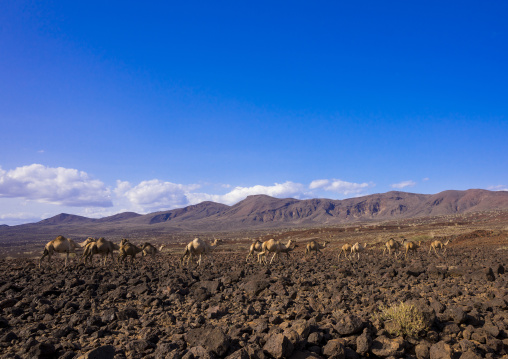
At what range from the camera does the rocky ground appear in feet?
19.2

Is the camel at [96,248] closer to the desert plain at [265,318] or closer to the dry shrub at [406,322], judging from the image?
the desert plain at [265,318]

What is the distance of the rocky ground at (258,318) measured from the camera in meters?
5.85

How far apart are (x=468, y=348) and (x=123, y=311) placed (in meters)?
7.70

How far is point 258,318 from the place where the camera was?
8.02m

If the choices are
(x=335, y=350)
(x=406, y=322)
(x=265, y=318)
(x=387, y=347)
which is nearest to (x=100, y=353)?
(x=265, y=318)

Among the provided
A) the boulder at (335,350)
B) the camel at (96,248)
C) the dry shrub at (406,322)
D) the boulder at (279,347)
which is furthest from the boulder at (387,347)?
the camel at (96,248)

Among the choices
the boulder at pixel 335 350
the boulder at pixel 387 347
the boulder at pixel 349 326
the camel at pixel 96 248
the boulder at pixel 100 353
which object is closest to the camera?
the boulder at pixel 100 353

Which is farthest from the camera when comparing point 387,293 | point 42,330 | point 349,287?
point 349,287

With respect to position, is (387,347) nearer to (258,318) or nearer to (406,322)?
(406,322)

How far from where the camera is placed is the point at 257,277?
1222cm

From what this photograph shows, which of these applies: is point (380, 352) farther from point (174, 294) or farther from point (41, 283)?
point (41, 283)

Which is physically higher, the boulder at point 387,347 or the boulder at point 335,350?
the boulder at point 335,350

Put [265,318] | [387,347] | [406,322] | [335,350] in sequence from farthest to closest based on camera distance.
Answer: [265,318], [406,322], [387,347], [335,350]

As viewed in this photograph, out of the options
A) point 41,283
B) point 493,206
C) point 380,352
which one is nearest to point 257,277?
point 380,352
